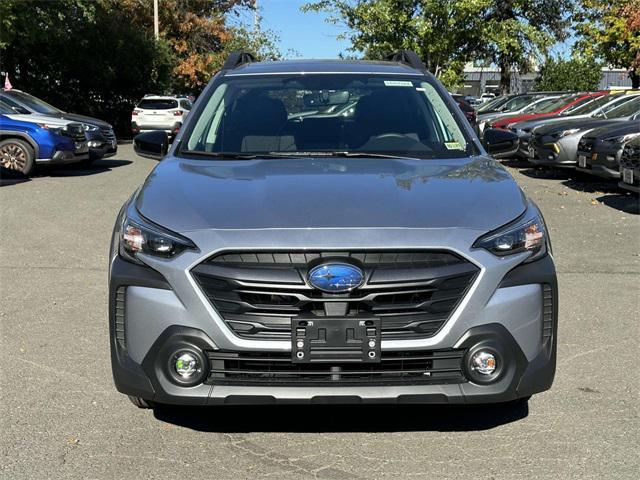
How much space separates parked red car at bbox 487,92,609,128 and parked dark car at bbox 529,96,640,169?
3400 mm

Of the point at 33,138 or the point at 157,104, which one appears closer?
the point at 33,138

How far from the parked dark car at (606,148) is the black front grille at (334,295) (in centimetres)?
1011

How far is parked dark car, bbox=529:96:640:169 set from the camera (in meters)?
15.2

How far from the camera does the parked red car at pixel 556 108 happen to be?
20.4 m

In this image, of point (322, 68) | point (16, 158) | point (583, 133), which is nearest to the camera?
point (322, 68)

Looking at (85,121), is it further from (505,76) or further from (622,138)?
(505,76)

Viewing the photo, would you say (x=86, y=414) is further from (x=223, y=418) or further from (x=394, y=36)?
(x=394, y=36)

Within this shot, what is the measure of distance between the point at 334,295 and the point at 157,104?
2396 centimetres

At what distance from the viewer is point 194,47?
4912 cm

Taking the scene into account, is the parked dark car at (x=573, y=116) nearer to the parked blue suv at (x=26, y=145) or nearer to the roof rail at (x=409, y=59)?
the parked blue suv at (x=26, y=145)

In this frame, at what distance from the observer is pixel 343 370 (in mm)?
3461

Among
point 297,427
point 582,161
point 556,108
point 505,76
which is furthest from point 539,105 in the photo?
point 297,427

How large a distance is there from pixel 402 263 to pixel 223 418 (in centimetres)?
138

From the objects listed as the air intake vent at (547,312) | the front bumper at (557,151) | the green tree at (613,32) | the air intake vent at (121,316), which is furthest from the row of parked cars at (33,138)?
the green tree at (613,32)
